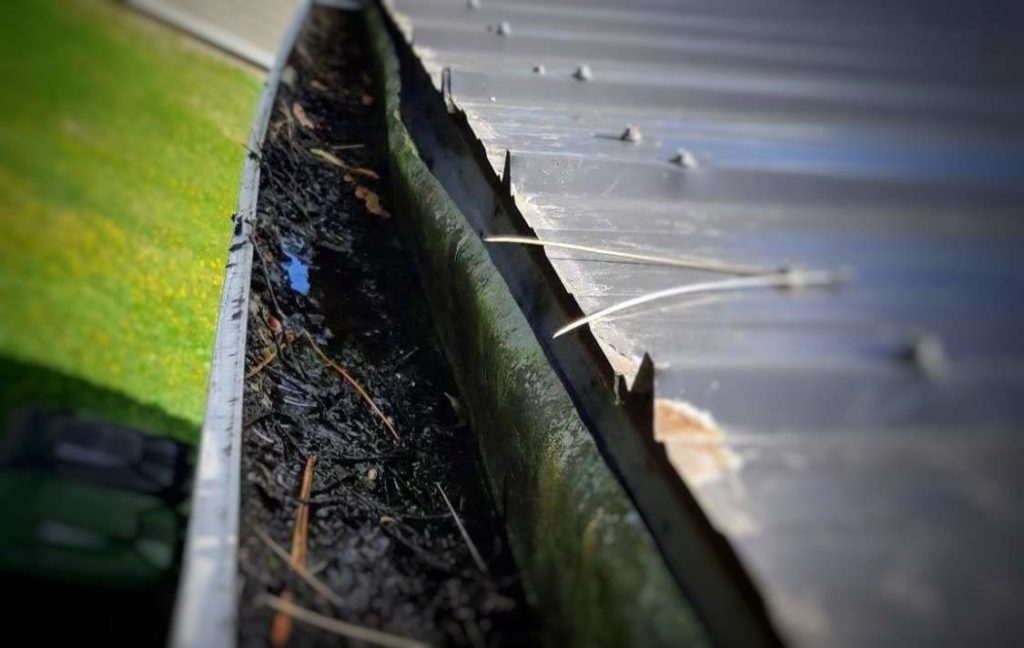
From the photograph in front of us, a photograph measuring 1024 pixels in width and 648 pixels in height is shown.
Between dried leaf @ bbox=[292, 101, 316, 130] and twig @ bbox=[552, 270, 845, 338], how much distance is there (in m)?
2.53

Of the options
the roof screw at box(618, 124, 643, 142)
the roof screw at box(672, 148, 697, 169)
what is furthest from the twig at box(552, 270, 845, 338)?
the roof screw at box(618, 124, 643, 142)

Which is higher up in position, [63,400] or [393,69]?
[393,69]

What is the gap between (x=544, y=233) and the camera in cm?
221

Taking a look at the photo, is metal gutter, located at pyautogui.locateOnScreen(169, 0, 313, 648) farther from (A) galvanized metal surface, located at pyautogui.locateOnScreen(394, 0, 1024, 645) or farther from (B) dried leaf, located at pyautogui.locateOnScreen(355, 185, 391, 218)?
(B) dried leaf, located at pyautogui.locateOnScreen(355, 185, 391, 218)

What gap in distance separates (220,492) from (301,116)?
9.10 feet

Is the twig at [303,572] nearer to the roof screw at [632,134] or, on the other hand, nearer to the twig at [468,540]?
the twig at [468,540]

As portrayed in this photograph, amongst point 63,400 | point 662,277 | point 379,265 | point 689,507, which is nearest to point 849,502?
point 689,507

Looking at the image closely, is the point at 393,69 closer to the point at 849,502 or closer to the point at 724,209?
the point at 724,209

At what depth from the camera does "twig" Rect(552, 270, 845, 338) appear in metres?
1.70

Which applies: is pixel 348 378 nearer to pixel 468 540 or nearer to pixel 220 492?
pixel 468 540

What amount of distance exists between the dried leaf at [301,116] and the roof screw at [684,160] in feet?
6.92

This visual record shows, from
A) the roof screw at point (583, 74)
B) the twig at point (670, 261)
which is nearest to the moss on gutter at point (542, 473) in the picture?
the twig at point (670, 261)

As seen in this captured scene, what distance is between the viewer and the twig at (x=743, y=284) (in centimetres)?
170

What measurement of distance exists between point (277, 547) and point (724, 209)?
4.85ft
